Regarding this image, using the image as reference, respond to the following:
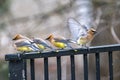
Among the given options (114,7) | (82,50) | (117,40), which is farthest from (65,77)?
(82,50)

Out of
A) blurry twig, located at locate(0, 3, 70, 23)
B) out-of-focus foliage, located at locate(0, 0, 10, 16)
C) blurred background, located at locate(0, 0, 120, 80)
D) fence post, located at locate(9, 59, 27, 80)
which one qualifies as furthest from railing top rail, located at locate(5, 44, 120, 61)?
out-of-focus foliage, located at locate(0, 0, 10, 16)

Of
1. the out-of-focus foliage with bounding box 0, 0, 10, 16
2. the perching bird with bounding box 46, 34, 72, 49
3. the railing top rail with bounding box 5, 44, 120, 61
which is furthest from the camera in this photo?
the out-of-focus foliage with bounding box 0, 0, 10, 16

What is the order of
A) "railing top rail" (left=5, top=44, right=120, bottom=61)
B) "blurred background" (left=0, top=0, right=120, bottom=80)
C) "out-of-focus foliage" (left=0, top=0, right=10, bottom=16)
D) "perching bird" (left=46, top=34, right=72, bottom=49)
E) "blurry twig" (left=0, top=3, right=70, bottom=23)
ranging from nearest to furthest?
"railing top rail" (left=5, top=44, right=120, bottom=61), "perching bird" (left=46, top=34, right=72, bottom=49), "blurred background" (left=0, top=0, right=120, bottom=80), "blurry twig" (left=0, top=3, right=70, bottom=23), "out-of-focus foliage" (left=0, top=0, right=10, bottom=16)

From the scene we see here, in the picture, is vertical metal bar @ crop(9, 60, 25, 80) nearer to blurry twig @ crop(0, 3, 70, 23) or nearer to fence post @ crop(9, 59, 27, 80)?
fence post @ crop(9, 59, 27, 80)

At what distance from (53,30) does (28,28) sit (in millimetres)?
307

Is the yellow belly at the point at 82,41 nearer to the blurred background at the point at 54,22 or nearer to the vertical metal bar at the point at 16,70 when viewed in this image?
the vertical metal bar at the point at 16,70

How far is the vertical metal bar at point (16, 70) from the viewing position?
2.50 metres

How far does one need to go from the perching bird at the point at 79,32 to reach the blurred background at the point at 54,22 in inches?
30.5

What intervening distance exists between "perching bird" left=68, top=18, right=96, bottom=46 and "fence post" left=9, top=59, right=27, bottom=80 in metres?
0.36

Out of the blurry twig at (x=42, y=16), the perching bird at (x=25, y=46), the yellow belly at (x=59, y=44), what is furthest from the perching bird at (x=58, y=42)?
the blurry twig at (x=42, y=16)

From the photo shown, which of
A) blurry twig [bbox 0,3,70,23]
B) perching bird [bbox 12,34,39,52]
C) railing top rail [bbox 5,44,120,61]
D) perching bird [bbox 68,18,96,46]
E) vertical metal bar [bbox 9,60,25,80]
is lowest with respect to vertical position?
vertical metal bar [bbox 9,60,25,80]

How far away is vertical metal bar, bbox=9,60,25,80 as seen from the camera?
2500 millimetres

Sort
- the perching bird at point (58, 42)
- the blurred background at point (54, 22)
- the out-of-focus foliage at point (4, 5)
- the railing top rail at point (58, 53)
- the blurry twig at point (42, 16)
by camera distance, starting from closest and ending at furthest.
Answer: the railing top rail at point (58, 53) → the perching bird at point (58, 42) → the blurred background at point (54, 22) → the blurry twig at point (42, 16) → the out-of-focus foliage at point (4, 5)

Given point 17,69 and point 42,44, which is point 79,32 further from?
point 17,69
